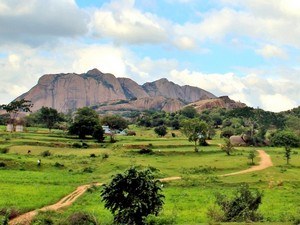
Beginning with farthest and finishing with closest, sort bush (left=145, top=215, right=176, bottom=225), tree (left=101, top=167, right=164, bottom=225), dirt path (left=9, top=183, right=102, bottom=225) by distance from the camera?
dirt path (left=9, top=183, right=102, bottom=225) → bush (left=145, top=215, right=176, bottom=225) → tree (left=101, top=167, right=164, bottom=225)

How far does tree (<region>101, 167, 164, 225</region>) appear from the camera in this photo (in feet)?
83.5

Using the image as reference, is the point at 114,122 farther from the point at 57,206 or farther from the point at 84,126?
the point at 57,206

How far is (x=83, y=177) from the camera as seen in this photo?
5512 centimetres

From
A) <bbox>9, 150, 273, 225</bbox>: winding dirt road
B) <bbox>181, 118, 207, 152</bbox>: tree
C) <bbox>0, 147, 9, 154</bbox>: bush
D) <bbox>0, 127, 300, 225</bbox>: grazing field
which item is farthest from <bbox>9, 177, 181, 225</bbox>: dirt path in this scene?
<bbox>0, 147, 9, 154</bbox>: bush

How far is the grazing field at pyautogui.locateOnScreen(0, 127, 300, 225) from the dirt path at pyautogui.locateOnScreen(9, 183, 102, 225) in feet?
2.57

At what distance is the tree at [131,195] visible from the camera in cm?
2544

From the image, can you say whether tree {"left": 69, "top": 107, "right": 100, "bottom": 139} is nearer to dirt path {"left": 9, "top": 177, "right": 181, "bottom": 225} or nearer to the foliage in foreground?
dirt path {"left": 9, "top": 177, "right": 181, "bottom": 225}

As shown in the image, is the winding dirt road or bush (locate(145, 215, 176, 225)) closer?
bush (locate(145, 215, 176, 225))

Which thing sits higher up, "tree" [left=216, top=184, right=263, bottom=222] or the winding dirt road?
"tree" [left=216, top=184, right=263, bottom=222]

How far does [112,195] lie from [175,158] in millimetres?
48510

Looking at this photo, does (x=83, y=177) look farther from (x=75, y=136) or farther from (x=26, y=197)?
(x=75, y=136)

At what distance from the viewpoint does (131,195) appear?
84.2 ft

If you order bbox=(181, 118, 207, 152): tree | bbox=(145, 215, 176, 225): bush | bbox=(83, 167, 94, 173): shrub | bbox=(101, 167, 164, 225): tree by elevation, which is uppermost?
bbox=(181, 118, 207, 152): tree

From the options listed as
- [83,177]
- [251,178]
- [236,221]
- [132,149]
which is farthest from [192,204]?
[132,149]
